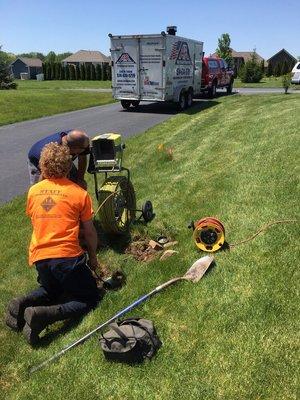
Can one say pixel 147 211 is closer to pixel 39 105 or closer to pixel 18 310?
pixel 18 310

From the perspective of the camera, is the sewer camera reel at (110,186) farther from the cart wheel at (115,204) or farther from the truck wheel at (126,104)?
the truck wheel at (126,104)

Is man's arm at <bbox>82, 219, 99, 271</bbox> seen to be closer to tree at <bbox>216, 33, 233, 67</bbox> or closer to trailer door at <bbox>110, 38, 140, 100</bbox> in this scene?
trailer door at <bbox>110, 38, 140, 100</bbox>

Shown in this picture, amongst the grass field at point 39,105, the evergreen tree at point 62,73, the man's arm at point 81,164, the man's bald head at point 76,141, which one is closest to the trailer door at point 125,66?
the grass field at point 39,105

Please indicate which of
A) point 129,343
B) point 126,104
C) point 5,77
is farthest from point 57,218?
point 5,77

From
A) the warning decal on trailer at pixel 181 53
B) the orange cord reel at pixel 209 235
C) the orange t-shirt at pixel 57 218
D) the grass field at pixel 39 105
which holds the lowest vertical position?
the grass field at pixel 39 105

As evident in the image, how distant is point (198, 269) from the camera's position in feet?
16.5

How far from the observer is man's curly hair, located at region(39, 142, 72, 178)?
4.62 metres

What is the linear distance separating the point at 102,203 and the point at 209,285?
205 cm

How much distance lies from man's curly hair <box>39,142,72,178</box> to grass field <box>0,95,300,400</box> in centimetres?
153

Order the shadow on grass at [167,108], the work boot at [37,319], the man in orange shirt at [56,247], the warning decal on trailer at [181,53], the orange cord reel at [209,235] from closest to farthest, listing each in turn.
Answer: the work boot at [37,319] < the man in orange shirt at [56,247] < the orange cord reel at [209,235] < the warning decal on trailer at [181,53] < the shadow on grass at [167,108]

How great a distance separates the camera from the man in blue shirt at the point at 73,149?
5703 millimetres

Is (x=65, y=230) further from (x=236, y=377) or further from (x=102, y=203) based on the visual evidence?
(x=236, y=377)

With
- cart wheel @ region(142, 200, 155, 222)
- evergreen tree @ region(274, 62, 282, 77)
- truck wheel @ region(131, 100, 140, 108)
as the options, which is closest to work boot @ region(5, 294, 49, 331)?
cart wheel @ region(142, 200, 155, 222)

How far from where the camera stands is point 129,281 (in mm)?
5422
